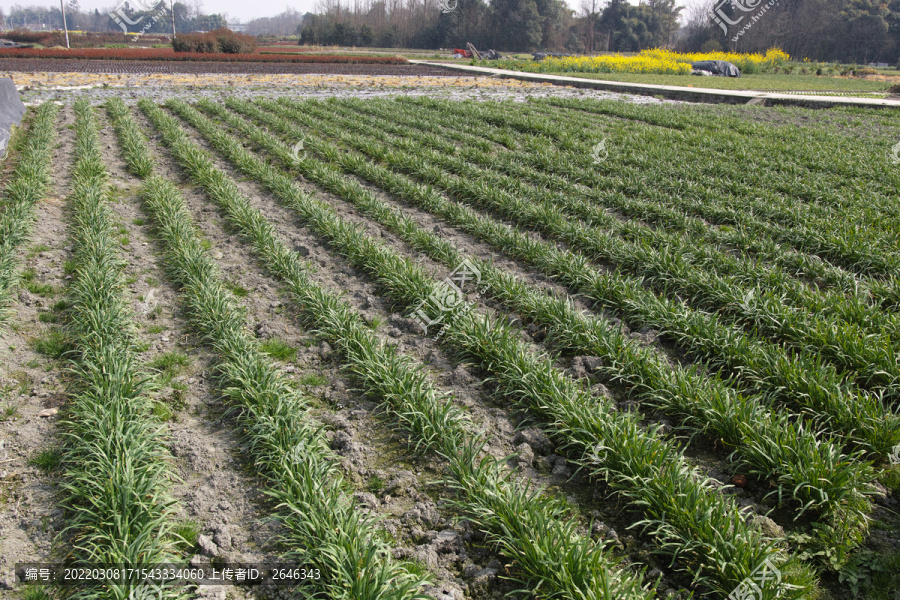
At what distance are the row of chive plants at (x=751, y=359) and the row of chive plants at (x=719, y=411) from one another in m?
0.27

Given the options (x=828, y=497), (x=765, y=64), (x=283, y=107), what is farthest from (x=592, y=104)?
(x=765, y=64)

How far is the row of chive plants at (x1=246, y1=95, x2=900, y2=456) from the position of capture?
10.8 ft

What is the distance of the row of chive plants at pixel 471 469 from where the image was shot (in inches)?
93.4

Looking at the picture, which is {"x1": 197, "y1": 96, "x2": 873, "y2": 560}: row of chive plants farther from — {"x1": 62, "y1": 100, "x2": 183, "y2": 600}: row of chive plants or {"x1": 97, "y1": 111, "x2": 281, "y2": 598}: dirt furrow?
{"x1": 62, "y1": 100, "x2": 183, "y2": 600}: row of chive plants

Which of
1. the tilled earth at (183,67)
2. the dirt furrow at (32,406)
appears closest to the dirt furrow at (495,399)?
the dirt furrow at (32,406)

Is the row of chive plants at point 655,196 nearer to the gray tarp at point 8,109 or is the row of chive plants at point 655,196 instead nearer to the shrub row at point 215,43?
the gray tarp at point 8,109

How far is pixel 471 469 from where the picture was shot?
10.1 feet

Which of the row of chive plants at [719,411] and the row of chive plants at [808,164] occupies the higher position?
the row of chive plants at [808,164]

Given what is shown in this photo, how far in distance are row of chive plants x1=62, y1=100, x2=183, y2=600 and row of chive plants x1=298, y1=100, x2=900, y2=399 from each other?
167 inches

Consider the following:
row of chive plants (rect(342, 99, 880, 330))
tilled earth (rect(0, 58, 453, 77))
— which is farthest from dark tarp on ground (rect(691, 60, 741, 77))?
row of chive plants (rect(342, 99, 880, 330))

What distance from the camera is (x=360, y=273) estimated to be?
5.79 m

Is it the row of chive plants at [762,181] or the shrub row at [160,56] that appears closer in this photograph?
the row of chive plants at [762,181]

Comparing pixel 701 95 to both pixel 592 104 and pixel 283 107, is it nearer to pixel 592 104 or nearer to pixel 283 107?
pixel 592 104

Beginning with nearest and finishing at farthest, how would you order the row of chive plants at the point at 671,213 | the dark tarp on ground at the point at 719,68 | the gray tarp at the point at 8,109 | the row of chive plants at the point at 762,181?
the row of chive plants at the point at 671,213, the row of chive plants at the point at 762,181, the gray tarp at the point at 8,109, the dark tarp on ground at the point at 719,68
